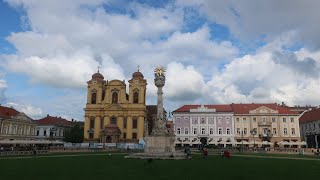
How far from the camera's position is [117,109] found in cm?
8581

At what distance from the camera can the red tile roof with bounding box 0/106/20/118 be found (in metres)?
70.4

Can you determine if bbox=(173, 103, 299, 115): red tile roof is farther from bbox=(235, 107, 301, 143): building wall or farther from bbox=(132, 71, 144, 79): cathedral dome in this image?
bbox=(132, 71, 144, 79): cathedral dome

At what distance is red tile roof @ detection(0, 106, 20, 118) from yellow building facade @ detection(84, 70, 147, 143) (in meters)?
18.3

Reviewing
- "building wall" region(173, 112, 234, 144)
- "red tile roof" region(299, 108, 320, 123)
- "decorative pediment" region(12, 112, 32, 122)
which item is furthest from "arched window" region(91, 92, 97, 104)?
"red tile roof" region(299, 108, 320, 123)

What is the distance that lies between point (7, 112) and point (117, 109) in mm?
26750

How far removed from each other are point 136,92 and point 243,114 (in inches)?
1138

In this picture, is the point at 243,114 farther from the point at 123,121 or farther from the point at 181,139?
the point at 123,121

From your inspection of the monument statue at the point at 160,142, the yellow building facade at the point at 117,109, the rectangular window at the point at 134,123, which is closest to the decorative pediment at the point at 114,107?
the yellow building facade at the point at 117,109

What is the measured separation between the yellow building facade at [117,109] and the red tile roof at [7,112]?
59.9 ft

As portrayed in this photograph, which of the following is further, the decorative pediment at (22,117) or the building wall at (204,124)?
the building wall at (204,124)

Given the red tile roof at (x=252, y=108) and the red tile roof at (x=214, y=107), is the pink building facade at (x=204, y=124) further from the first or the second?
the red tile roof at (x=252, y=108)

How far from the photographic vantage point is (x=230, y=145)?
75812mm

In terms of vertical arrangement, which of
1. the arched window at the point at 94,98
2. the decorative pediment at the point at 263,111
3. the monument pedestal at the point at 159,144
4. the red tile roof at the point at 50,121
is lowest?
the monument pedestal at the point at 159,144

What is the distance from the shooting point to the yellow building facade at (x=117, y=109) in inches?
3319
